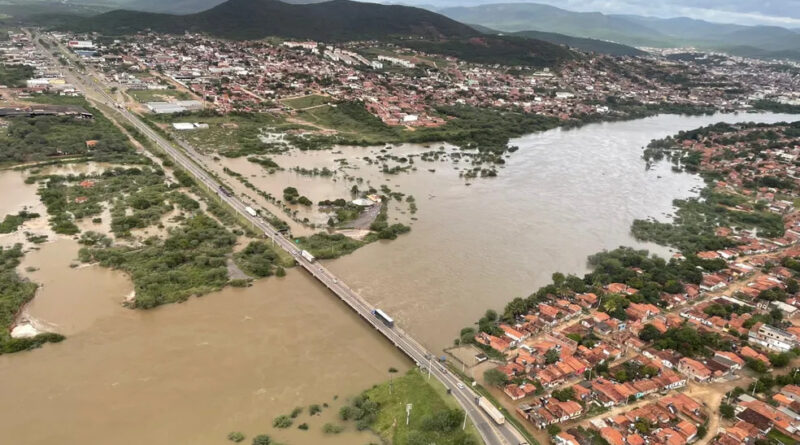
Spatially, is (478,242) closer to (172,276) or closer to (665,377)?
(665,377)

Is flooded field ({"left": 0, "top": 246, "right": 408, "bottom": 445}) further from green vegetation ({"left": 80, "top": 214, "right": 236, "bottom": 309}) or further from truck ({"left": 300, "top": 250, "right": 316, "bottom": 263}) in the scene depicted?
truck ({"left": 300, "top": 250, "right": 316, "bottom": 263})

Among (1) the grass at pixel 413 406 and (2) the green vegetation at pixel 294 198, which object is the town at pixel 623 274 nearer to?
(2) the green vegetation at pixel 294 198

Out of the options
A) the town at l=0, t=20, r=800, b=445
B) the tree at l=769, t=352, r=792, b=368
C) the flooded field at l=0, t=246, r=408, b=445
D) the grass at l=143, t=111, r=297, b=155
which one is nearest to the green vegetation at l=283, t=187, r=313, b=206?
the town at l=0, t=20, r=800, b=445

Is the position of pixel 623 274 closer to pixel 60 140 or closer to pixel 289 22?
pixel 60 140

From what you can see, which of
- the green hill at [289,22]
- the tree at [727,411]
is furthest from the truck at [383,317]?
the green hill at [289,22]

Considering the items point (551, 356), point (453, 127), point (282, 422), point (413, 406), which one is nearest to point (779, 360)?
point (551, 356)

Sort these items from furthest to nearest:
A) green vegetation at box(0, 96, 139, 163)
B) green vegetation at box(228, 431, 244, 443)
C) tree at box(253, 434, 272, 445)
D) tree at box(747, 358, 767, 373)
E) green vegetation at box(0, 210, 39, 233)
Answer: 1. green vegetation at box(0, 96, 139, 163)
2. green vegetation at box(0, 210, 39, 233)
3. tree at box(747, 358, 767, 373)
4. green vegetation at box(228, 431, 244, 443)
5. tree at box(253, 434, 272, 445)
